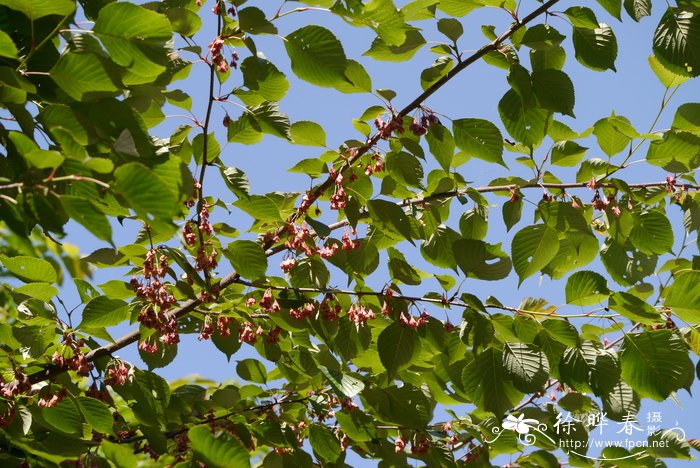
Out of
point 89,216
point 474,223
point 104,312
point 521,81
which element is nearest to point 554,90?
point 521,81

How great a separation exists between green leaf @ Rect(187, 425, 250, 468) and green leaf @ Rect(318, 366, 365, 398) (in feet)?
1.44

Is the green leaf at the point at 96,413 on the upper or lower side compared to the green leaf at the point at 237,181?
lower

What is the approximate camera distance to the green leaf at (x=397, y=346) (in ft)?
8.20

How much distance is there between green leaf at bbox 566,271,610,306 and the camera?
8.17 feet

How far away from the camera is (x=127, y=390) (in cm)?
266

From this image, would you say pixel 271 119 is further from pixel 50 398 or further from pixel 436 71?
pixel 50 398

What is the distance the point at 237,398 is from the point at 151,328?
0.52m

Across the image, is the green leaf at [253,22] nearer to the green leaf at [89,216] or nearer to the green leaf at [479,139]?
the green leaf at [479,139]

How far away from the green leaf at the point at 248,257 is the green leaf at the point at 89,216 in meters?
1.00

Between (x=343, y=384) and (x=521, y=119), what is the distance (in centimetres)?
102

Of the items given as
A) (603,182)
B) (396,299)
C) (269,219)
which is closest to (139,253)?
(269,219)

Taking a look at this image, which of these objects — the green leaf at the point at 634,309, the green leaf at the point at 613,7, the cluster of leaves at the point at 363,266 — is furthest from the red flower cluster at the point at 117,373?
the green leaf at the point at 613,7

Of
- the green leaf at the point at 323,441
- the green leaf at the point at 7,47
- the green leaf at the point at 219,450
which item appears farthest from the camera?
the green leaf at the point at 323,441

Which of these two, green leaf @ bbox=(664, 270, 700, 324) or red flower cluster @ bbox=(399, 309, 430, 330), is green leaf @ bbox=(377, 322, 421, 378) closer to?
red flower cluster @ bbox=(399, 309, 430, 330)
